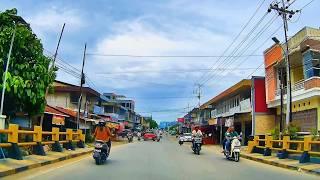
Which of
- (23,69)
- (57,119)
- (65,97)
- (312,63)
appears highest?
(312,63)

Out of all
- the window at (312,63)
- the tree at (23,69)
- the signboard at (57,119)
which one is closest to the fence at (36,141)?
the tree at (23,69)

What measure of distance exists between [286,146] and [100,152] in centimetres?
953

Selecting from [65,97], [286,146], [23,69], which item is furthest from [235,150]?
[65,97]

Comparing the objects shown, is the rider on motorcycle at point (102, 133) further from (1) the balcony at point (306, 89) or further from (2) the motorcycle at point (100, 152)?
(1) the balcony at point (306, 89)

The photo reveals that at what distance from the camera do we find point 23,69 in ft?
80.2

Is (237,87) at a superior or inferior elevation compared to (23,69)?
superior

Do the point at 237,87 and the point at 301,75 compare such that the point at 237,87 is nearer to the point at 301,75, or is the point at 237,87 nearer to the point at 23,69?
the point at 301,75

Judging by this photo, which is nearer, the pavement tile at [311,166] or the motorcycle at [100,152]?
the pavement tile at [311,166]

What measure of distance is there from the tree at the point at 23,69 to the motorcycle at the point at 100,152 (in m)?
7.21

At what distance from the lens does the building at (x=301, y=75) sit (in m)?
28.6

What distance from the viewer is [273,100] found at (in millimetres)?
37875

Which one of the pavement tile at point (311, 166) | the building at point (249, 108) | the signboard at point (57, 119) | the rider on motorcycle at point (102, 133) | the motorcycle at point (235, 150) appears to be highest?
the building at point (249, 108)

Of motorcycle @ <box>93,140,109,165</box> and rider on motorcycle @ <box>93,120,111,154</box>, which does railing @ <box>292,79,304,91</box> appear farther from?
motorcycle @ <box>93,140,109,165</box>

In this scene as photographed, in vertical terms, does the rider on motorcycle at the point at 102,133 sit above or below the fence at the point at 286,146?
above
